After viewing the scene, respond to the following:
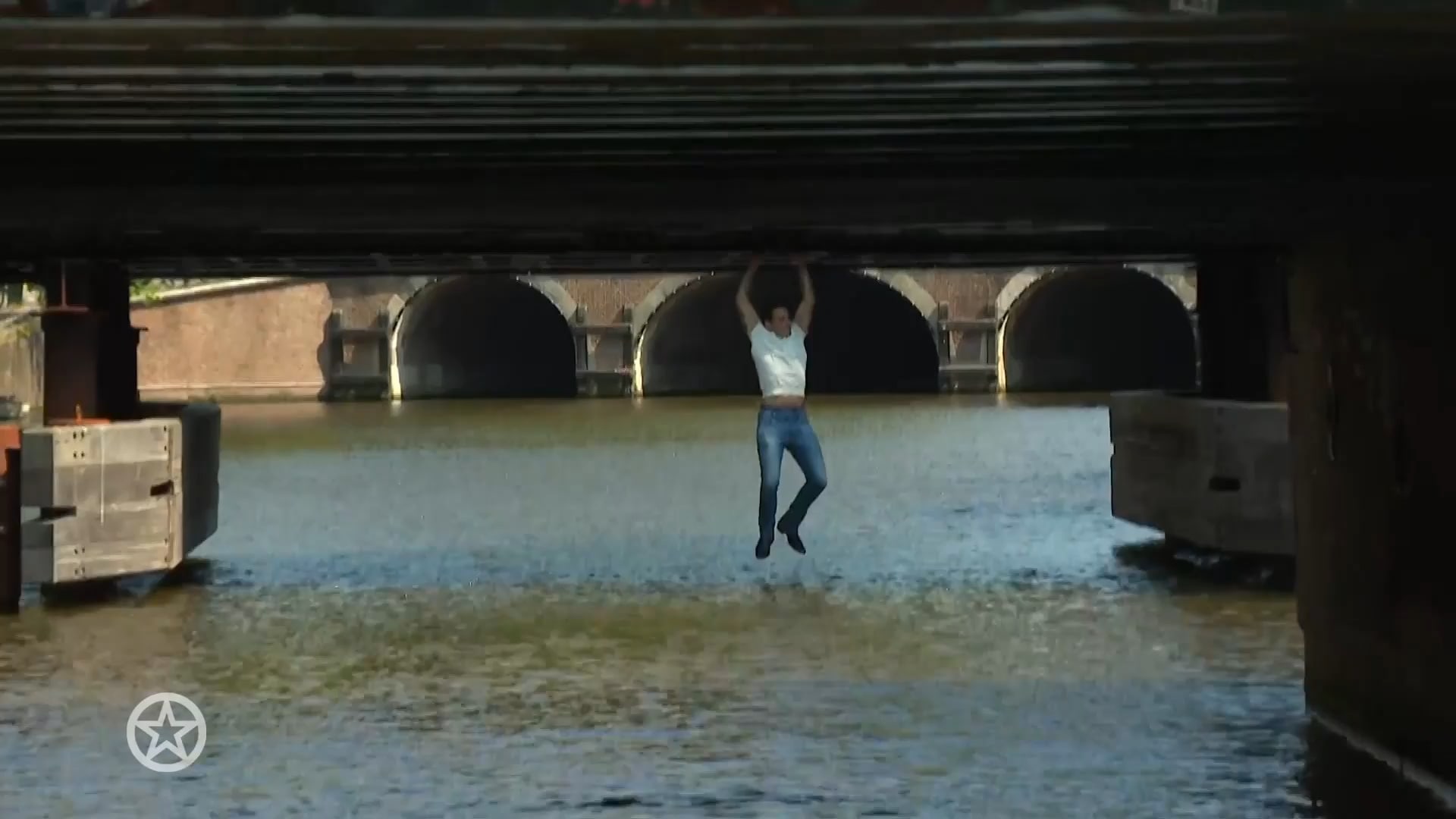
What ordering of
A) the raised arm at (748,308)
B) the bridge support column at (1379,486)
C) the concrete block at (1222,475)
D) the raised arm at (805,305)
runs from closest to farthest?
the bridge support column at (1379,486) < the raised arm at (748,308) < the raised arm at (805,305) < the concrete block at (1222,475)

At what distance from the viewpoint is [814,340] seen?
181 feet

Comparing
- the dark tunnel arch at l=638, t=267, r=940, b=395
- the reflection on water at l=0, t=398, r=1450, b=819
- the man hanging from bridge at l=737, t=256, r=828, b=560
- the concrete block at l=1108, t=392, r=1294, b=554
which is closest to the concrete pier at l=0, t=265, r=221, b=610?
the reflection on water at l=0, t=398, r=1450, b=819

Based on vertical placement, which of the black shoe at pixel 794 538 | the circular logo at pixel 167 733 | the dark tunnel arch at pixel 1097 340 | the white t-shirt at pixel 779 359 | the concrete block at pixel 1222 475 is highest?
the dark tunnel arch at pixel 1097 340

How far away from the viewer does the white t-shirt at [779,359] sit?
46.1 feet

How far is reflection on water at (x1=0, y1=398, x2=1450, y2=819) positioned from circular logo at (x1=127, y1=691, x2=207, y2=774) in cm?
8

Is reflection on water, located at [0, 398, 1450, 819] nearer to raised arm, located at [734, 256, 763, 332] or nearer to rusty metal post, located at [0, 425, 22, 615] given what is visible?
rusty metal post, located at [0, 425, 22, 615]

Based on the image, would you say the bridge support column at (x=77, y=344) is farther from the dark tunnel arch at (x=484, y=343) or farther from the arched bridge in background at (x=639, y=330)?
the dark tunnel arch at (x=484, y=343)

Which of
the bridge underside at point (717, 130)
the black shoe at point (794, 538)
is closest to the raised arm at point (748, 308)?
the black shoe at point (794, 538)

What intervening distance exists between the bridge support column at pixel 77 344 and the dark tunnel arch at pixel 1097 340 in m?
36.0

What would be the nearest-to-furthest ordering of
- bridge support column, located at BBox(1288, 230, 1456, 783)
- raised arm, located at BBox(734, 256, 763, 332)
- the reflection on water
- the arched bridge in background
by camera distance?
bridge support column, located at BBox(1288, 230, 1456, 783) → the reflection on water → raised arm, located at BBox(734, 256, 763, 332) → the arched bridge in background

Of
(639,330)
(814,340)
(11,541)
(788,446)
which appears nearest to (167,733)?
(11,541)

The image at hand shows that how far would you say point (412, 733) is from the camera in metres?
9.62

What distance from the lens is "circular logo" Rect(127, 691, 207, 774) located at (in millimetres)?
9211

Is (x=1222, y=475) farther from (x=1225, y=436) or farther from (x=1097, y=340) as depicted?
(x=1097, y=340)
